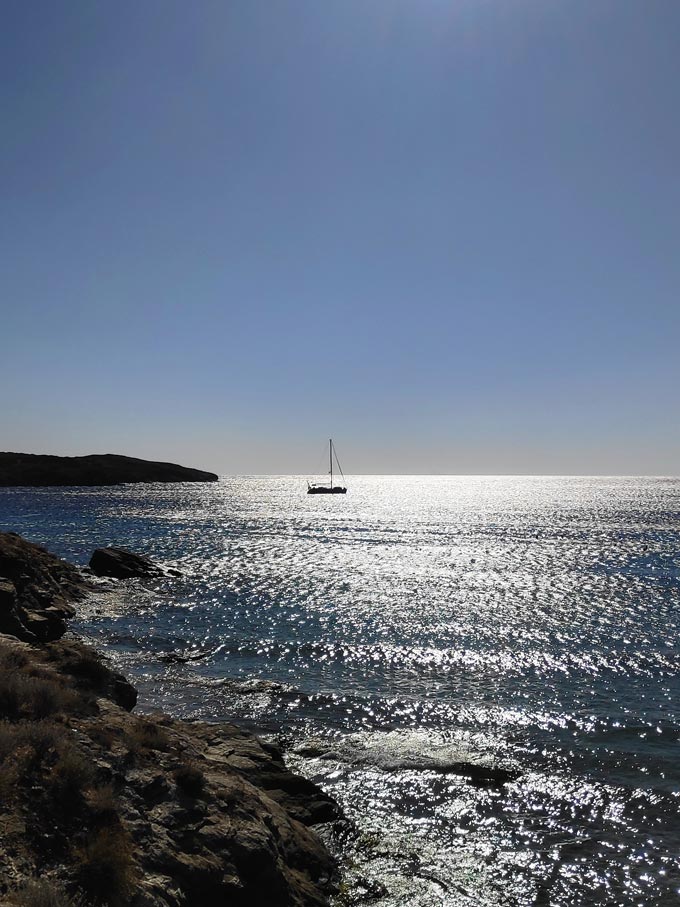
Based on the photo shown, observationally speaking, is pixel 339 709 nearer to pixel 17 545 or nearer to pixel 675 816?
pixel 675 816

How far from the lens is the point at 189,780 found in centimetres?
1166

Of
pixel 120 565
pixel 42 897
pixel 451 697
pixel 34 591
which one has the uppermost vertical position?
pixel 42 897

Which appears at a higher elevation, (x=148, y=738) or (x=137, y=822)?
(x=148, y=738)

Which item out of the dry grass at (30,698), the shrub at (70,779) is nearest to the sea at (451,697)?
the shrub at (70,779)

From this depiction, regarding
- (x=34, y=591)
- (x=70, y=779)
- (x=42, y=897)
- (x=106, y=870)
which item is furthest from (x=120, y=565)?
(x=42, y=897)

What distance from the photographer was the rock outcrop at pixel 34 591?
84.8 feet

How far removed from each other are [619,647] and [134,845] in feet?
105

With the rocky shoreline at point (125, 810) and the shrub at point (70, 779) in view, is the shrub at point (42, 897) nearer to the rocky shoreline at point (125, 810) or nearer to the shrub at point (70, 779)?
the rocky shoreline at point (125, 810)

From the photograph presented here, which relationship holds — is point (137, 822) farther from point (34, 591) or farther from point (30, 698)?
point (34, 591)

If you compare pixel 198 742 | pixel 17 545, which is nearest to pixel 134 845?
pixel 198 742

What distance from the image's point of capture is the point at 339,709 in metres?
24.4

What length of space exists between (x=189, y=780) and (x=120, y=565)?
4723 cm

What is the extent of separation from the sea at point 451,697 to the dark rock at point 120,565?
9.29 feet

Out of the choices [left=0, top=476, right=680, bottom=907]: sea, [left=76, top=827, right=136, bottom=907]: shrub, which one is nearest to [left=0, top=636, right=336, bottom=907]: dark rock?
[left=76, top=827, right=136, bottom=907]: shrub
